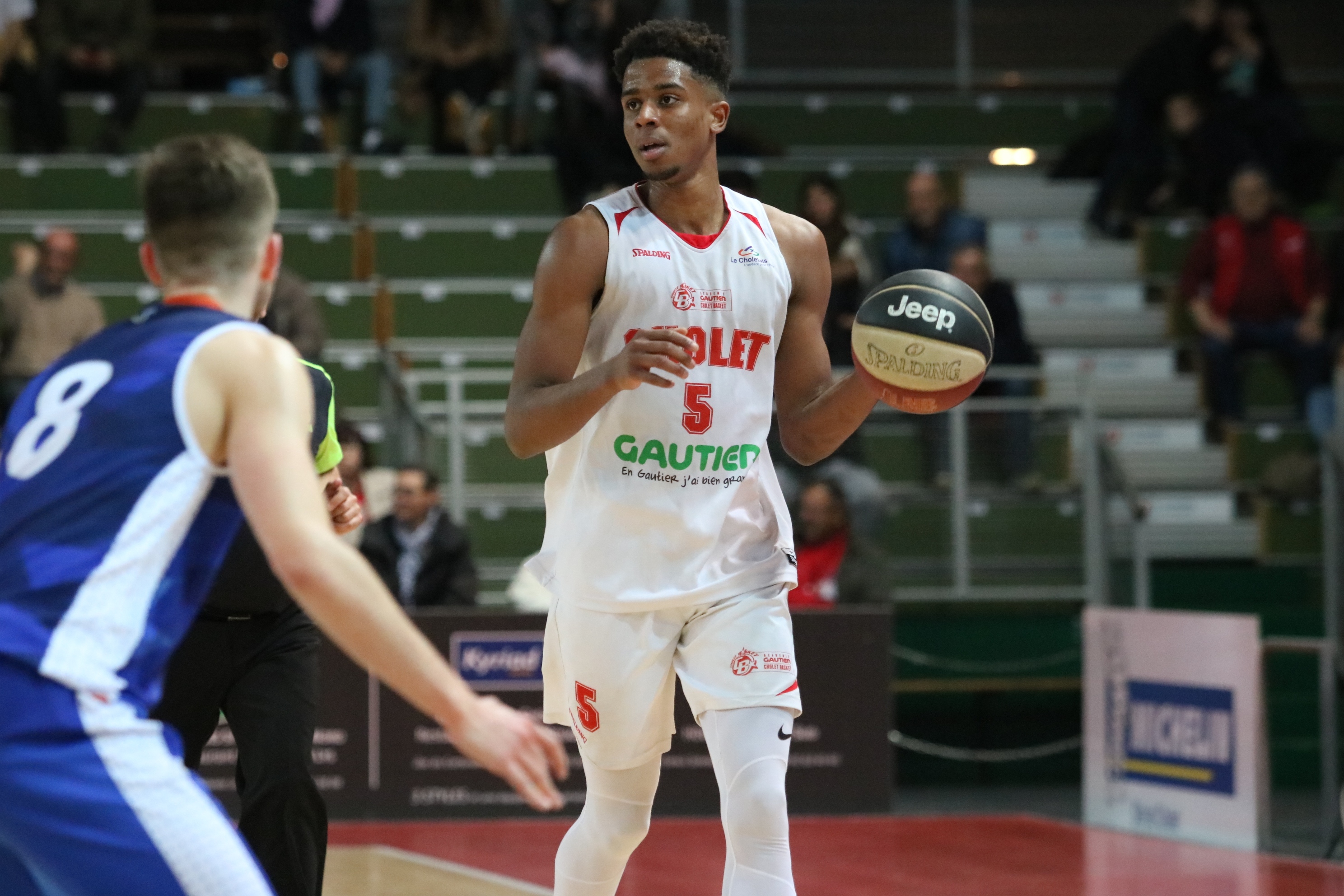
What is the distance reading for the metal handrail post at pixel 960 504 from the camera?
11023mm

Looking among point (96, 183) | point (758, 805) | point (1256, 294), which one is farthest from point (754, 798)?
point (96, 183)

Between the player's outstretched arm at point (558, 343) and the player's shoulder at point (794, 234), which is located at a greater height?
the player's shoulder at point (794, 234)

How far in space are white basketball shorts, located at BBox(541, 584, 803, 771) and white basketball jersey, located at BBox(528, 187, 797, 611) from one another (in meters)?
0.05

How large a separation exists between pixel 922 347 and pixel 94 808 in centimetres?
225

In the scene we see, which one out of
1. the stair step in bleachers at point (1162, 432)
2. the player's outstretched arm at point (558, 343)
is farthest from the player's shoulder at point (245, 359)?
the stair step in bleachers at point (1162, 432)

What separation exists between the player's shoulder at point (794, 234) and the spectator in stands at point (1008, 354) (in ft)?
20.6

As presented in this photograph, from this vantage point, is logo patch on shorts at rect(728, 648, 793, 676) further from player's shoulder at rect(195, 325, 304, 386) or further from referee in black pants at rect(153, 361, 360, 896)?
player's shoulder at rect(195, 325, 304, 386)

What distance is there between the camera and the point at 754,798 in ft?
13.5

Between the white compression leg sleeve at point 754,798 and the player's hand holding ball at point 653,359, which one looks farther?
the white compression leg sleeve at point 754,798

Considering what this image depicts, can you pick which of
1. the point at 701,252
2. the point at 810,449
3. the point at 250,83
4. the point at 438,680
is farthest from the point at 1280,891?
the point at 250,83

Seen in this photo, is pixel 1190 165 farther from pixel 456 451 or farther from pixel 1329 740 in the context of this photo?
pixel 1329 740

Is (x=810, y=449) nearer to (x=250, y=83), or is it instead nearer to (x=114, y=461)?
(x=114, y=461)

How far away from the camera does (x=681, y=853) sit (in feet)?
26.8

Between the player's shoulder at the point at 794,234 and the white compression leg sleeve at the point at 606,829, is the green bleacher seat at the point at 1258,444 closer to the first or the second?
the player's shoulder at the point at 794,234
